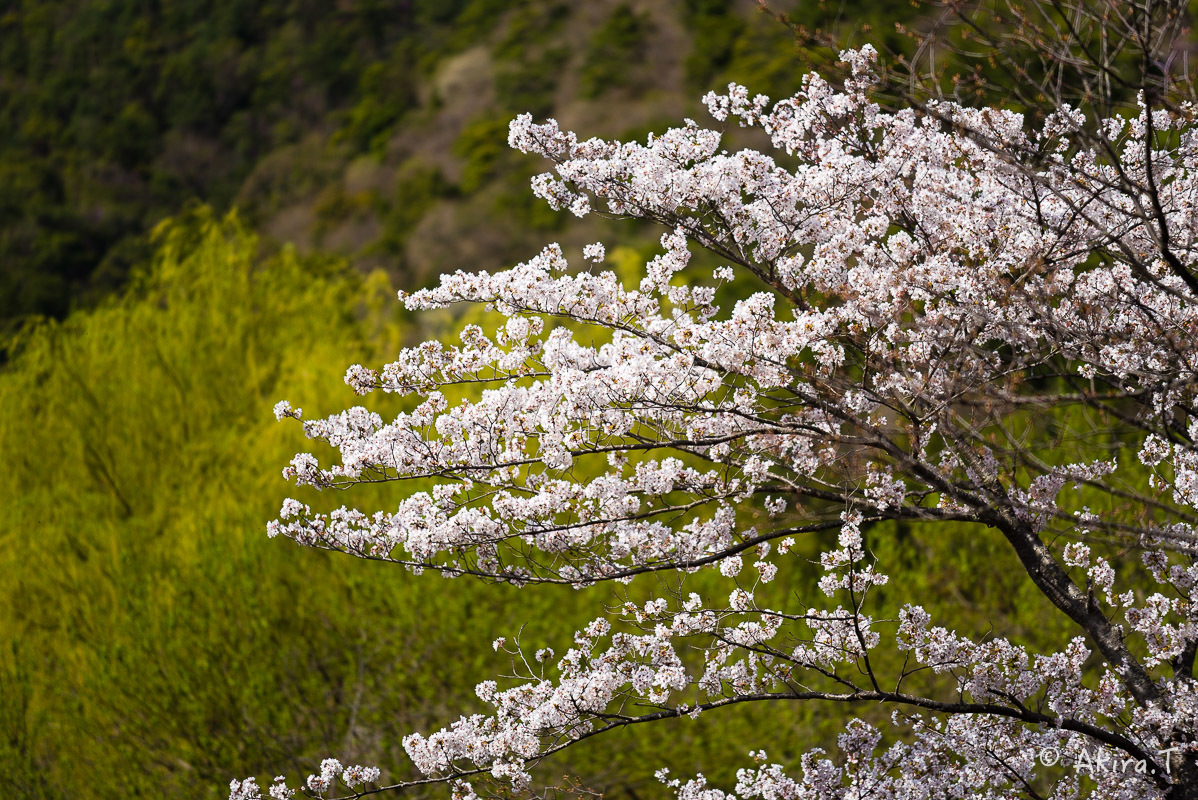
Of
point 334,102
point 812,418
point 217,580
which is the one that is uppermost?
point 334,102

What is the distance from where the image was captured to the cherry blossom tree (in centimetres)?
420

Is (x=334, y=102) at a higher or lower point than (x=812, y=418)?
higher

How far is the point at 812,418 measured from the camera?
4426 millimetres

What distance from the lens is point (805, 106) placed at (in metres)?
5.00

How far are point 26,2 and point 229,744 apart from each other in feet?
202

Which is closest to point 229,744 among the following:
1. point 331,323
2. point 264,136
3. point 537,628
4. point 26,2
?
point 537,628

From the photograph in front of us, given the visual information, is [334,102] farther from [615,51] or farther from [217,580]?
[217,580]

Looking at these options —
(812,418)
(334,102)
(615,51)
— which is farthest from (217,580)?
(334,102)

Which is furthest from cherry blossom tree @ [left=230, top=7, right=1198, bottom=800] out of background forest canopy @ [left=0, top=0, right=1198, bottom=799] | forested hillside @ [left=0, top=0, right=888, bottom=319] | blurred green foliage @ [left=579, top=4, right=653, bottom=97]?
blurred green foliage @ [left=579, top=4, right=653, bottom=97]

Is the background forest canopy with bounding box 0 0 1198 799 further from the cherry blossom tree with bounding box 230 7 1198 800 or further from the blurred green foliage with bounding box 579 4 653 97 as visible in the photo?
the blurred green foliage with bounding box 579 4 653 97

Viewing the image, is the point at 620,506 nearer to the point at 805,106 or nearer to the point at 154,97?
Result: the point at 805,106

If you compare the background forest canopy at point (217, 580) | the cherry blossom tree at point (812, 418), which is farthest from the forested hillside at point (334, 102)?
the cherry blossom tree at point (812, 418)

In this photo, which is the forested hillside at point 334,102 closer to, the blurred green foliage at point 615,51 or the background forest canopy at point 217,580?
the blurred green foliage at point 615,51

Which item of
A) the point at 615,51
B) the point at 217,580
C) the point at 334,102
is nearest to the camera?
the point at 217,580
